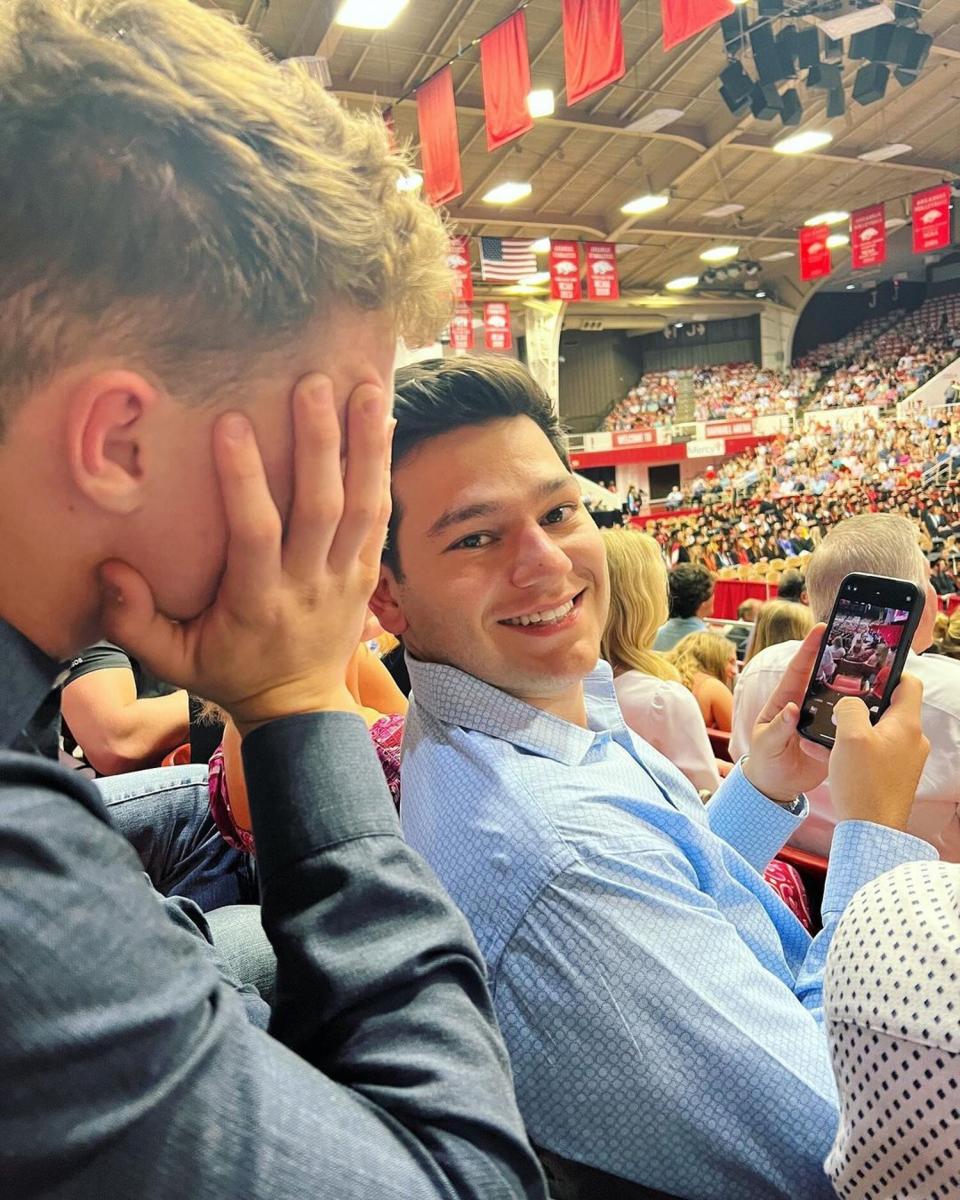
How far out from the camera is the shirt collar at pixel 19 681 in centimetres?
55

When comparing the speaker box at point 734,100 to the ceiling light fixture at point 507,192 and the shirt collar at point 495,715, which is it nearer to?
the ceiling light fixture at point 507,192

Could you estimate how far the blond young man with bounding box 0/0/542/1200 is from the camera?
45 centimetres

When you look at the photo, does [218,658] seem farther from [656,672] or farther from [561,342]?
[561,342]

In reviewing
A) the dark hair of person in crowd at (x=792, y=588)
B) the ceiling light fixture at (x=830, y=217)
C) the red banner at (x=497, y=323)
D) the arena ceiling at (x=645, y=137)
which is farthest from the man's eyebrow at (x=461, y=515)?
the ceiling light fixture at (x=830, y=217)

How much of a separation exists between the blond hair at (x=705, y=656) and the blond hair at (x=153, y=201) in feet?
12.9

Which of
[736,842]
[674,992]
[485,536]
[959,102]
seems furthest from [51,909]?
[959,102]

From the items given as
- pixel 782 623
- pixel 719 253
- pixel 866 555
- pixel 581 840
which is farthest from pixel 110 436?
pixel 719 253

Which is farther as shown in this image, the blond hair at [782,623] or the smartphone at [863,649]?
the blond hair at [782,623]

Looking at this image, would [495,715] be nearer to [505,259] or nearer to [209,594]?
[209,594]

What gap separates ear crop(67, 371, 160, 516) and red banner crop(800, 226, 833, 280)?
63.6 ft

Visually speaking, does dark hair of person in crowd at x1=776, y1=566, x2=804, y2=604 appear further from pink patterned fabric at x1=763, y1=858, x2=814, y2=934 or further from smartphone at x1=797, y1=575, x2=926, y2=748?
smartphone at x1=797, y1=575, x2=926, y2=748

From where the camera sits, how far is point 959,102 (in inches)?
564

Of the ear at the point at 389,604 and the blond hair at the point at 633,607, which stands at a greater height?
the ear at the point at 389,604

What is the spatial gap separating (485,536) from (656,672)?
2.07 meters
